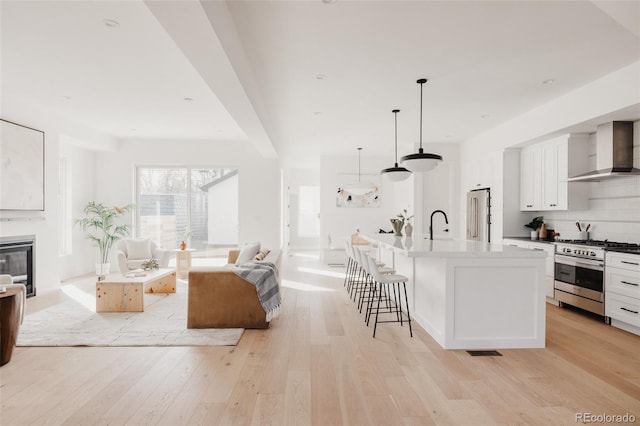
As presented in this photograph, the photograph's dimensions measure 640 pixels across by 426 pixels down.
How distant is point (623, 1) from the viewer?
219 centimetres

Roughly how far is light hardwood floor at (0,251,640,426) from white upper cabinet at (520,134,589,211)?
2.05m

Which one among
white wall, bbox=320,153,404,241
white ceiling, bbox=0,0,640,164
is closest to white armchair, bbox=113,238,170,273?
white ceiling, bbox=0,0,640,164

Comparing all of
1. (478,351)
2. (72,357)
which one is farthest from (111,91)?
(478,351)

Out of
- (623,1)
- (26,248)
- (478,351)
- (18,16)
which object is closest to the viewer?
(623,1)

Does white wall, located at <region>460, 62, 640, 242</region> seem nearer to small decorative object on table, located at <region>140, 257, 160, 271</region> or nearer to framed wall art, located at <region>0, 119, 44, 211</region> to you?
small decorative object on table, located at <region>140, 257, 160, 271</region>

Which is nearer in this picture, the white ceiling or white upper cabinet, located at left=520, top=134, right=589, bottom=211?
the white ceiling

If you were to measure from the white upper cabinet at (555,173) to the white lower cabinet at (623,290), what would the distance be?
1.31 metres

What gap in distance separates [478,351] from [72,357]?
356 cm

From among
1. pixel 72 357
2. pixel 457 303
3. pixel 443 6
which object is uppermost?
pixel 443 6

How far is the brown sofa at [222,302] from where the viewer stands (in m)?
3.88

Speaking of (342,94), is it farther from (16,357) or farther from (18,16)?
(16,357)

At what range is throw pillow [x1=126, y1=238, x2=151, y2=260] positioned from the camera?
651 centimetres

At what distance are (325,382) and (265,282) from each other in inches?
60.8

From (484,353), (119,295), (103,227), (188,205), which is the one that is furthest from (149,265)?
(484,353)
